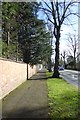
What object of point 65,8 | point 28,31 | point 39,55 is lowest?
point 39,55

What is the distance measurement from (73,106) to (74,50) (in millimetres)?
83957

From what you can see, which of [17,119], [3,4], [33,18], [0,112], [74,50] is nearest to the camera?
[17,119]

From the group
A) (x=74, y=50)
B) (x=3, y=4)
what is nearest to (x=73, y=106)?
(x=3, y=4)

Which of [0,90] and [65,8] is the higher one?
[65,8]

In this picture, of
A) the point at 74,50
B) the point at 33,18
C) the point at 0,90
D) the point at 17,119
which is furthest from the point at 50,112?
the point at 74,50

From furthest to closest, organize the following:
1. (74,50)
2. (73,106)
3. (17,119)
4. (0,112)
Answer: (74,50)
(73,106)
(0,112)
(17,119)

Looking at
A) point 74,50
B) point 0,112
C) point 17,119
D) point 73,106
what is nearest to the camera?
point 17,119

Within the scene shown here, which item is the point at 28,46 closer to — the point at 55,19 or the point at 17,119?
the point at 55,19

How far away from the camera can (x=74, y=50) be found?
9325 centimetres

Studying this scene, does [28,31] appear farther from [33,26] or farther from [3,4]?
[3,4]

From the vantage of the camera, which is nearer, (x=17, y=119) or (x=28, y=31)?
(x=17, y=119)

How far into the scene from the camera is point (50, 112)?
8875 mm

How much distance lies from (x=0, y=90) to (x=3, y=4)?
448cm

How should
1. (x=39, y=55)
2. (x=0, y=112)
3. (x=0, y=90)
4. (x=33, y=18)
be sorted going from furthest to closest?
(x=39, y=55), (x=33, y=18), (x=0, y=90), (x=0, y=112)
